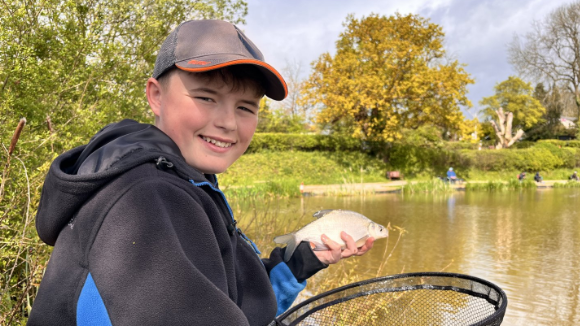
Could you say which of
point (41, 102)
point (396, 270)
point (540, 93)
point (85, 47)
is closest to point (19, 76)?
point (41, 102)

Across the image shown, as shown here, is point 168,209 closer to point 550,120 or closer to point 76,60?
point 76,60

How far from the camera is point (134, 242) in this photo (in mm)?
A: 886

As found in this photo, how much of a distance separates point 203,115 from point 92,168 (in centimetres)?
34

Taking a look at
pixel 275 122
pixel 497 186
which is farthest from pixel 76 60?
pixel 275 122

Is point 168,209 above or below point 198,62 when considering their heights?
below

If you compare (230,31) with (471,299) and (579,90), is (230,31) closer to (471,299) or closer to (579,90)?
(471,299)

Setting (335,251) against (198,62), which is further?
(335,251)

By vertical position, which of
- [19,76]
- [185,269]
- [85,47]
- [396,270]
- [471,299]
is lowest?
[396,270]

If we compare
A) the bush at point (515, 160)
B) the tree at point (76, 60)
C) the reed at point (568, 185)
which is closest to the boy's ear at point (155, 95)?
the tree at point (76, 60)

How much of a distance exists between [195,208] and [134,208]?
0.42 ft

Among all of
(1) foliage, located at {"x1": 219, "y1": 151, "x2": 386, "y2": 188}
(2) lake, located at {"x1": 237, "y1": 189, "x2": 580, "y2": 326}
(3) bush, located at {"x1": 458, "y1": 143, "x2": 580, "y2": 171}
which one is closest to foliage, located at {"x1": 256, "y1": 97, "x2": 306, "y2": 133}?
(1) foliage, located at {"x1": 219, "y1": 151, "x2": 386, "y2": 188}

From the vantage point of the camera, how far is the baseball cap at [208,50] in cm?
116

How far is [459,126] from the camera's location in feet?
65.1

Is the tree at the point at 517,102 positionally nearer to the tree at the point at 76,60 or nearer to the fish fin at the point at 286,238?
the tree at the point at 76,60
